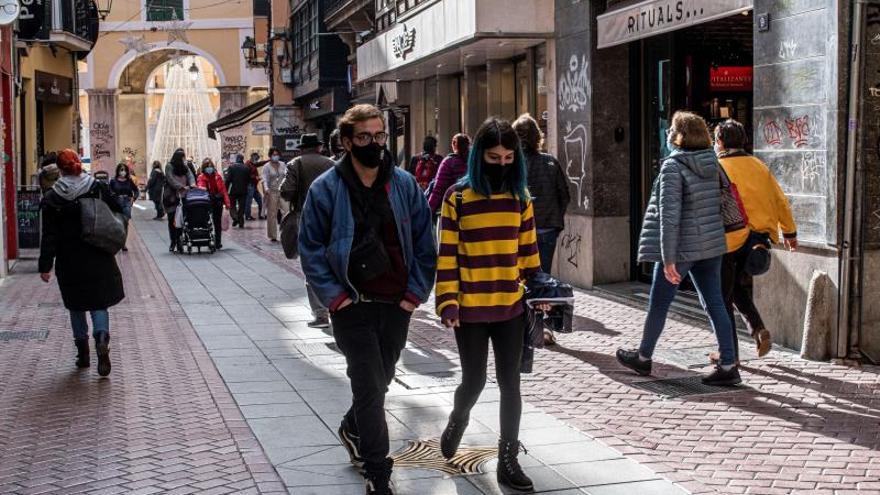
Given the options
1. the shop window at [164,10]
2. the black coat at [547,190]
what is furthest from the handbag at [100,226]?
the shop window at [164,10]

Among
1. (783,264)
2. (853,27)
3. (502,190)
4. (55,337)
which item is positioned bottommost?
(55,337)

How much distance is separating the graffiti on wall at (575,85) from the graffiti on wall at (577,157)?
25 cm

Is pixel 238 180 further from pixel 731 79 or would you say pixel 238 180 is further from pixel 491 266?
pixel 491 266

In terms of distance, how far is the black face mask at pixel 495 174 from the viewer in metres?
5.93

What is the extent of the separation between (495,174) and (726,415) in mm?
2606

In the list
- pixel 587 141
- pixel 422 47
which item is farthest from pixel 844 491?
pixel 422 47

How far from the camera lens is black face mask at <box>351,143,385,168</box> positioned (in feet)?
19.0

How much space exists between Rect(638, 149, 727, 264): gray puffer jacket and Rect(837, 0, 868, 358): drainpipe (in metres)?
1.36

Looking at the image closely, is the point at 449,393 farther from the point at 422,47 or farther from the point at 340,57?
the point at 340,57

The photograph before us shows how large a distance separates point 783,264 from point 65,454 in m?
5.60

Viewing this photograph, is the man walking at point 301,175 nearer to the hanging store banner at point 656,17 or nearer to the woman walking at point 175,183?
the hanging store banner at point 656,17

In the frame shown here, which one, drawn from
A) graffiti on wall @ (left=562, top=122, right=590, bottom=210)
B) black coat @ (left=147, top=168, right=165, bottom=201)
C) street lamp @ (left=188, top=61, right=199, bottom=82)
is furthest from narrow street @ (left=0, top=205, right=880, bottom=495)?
street lamp @ (left=188, top=61, right=199, bottom=82)

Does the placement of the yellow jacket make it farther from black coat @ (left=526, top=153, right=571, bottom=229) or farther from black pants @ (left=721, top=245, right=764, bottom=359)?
black coat @ (left=526, top=153, right=571, bottom=229)

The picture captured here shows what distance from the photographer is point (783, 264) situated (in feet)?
32.5
